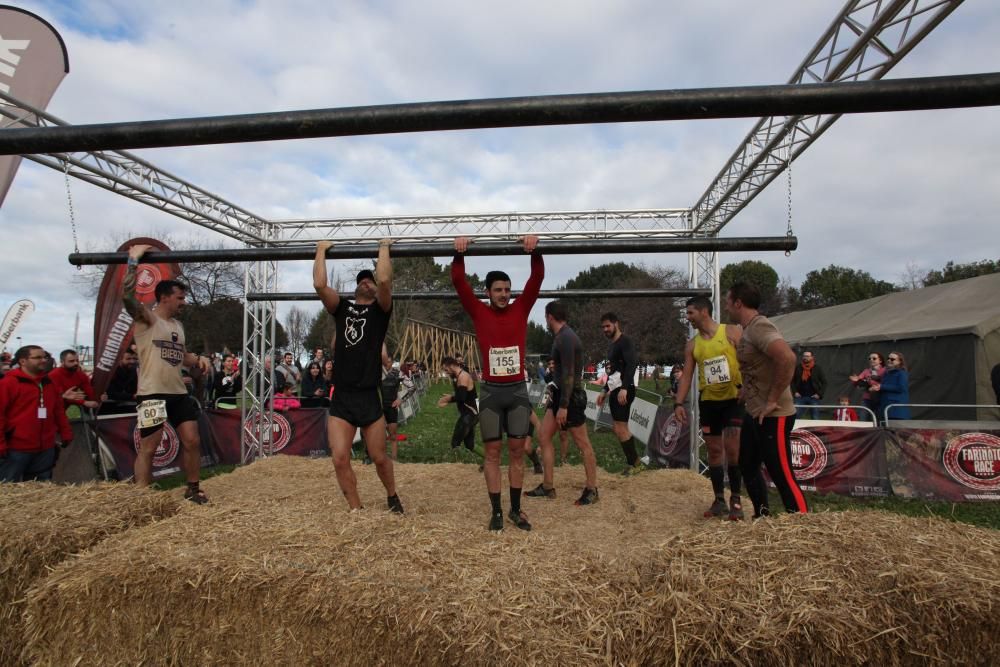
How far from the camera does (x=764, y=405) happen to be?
376cm

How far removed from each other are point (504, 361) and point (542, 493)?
217 cm

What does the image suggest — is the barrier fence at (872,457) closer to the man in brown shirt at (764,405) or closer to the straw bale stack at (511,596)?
the man in brown shirt at (764,405)

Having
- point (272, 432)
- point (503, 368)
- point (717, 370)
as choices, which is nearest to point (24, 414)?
point (272, 432)

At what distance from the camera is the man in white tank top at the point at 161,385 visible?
477 centimetres

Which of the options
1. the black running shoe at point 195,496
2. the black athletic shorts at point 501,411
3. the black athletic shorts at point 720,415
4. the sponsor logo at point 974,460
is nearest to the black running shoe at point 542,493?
the black athletic shorts at point 720,415

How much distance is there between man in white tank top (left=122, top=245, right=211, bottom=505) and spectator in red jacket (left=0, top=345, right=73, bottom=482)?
1.50 metres

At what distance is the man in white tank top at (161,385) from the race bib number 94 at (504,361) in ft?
9.15

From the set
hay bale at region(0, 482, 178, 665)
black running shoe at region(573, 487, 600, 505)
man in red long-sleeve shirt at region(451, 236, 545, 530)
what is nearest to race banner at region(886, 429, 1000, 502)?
black running shoe at region(573, 487, 600, 505)

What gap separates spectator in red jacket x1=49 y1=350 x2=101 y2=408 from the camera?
20.7ft

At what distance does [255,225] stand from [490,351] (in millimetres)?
6498

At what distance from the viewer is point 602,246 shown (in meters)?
3.81

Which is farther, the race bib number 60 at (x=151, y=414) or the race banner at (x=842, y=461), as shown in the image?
the race banner at (x=842, y=461)

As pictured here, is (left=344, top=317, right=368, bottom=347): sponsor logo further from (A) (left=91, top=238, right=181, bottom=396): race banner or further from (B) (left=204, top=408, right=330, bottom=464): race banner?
(B) (left=204, top=408, right=330, bottom=464): race banner

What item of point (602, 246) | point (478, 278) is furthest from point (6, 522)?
point (478, 278)
